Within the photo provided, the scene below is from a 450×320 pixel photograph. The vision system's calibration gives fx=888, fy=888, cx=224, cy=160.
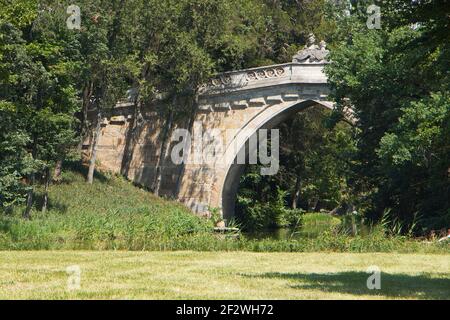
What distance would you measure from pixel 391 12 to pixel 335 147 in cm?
3694

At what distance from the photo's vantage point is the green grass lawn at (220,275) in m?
10.5

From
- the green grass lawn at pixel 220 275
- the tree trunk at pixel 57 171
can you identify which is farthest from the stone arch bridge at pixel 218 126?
the green grass lawn at pixel 220 275

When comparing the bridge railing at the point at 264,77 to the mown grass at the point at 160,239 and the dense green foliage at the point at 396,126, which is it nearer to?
the dense green foliage at the point at 396,126

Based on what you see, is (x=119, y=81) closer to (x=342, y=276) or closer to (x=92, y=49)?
(x=92, y=49)

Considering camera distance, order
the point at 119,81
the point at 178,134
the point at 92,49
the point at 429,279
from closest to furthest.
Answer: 1. the point at 429,279
2. the point at 92,49
3. the point at 119,81
4. the point at 178,134

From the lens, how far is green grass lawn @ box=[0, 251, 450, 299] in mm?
10531

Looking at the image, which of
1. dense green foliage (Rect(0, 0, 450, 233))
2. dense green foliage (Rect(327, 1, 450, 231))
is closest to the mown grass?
dense green foliage (Rect(0, 0, 450, 233))

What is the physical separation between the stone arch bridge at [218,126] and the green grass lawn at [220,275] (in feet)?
77.6

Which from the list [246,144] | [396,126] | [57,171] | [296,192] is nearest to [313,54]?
[246,144]

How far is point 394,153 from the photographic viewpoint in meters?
30.1

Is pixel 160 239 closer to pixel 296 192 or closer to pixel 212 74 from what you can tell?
pixel 212 74

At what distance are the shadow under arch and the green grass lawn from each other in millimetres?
23786

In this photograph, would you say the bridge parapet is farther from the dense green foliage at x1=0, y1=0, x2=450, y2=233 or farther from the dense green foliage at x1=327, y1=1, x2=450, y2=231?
the dense green foliage at x1=327, y1=1, x2=450, y2=231
